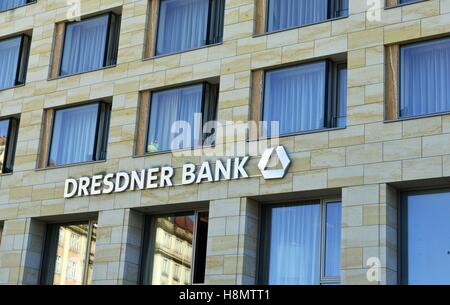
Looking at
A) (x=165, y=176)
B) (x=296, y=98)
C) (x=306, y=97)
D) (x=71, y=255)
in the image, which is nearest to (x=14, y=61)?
(x=71, y=255)

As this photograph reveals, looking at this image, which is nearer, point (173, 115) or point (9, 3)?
point (173, 115)

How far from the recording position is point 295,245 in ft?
76.9

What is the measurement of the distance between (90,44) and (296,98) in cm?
823

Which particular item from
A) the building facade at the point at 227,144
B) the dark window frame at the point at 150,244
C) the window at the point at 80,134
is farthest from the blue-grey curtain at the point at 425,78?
the window at the point at 80,134

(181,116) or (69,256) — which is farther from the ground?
(181,116)

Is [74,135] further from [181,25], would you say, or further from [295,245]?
[295,245]

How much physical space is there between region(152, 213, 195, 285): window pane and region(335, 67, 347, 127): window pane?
16.5ft

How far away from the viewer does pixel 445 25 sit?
72.8ft

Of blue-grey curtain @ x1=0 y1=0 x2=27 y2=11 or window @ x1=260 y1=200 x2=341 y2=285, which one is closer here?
window @ x1=260 y1=200 x2=341 y2=285

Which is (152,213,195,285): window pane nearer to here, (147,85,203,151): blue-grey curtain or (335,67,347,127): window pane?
(147,85,203,151): blue-grey curtain

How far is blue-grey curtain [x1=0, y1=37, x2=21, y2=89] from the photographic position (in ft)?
101

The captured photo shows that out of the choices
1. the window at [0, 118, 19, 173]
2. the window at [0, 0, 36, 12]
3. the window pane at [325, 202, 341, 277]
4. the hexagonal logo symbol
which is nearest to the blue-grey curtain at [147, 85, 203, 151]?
the hexagonal logo symbol
